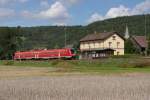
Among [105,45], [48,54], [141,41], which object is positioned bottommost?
[48,54]

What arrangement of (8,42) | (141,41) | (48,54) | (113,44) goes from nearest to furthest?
(48,54) → (113,44) → (141,41) → (8,42)

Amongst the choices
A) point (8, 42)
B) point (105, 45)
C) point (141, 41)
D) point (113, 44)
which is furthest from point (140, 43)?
point (8, 42)

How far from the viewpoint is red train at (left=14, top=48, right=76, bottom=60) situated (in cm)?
10019

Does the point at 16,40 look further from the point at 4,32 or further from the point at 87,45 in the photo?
the point at 87,45

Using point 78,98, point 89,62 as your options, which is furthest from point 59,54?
point 78,98

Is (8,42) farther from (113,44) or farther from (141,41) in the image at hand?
(141,41)

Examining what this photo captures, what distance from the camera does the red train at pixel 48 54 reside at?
10019 cm

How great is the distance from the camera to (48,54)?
4173 inches

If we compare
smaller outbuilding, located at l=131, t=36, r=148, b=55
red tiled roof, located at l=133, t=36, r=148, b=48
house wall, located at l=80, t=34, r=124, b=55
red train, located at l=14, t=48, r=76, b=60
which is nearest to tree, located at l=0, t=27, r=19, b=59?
red train, located at l=14, t=48, r=76, b=60

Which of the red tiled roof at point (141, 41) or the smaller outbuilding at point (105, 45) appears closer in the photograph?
the smaller outbuilding at point (105, 45)

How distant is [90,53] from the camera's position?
444 ft

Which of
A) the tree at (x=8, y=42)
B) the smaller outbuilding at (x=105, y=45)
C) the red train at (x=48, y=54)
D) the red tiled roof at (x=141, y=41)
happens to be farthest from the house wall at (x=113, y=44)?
the tree at (x=8, y=42)

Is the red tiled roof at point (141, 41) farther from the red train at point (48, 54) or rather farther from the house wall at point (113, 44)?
the red train at point (48, 54)

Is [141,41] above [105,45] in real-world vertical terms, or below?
above
